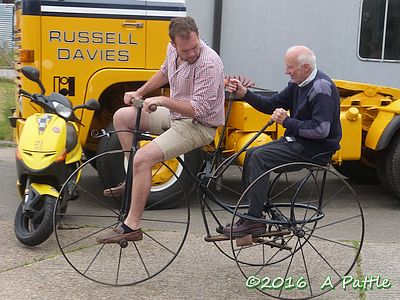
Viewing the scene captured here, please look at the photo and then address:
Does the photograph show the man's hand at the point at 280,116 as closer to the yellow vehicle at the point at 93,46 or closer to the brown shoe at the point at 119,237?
the brown shoe at the point at 119,237

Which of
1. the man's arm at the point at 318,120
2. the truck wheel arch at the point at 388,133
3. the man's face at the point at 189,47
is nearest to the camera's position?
the man's arm at the point at 318,120

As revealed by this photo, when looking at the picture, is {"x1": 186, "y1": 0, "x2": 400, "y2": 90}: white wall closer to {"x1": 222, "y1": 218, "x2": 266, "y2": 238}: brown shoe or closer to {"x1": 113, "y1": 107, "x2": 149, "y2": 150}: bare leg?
{"x1": 113, "y1": 107, "x2": 149, "y2": 150}: bare leg

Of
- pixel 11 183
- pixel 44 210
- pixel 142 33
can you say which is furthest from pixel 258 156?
pixel 11 183

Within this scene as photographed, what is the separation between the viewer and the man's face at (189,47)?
480 cm

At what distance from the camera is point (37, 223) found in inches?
221

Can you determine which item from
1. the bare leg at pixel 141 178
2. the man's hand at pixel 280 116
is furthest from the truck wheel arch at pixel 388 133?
the bare leg at pixel 141 178

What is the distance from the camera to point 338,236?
6258mm

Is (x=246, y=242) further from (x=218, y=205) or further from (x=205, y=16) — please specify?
(x=205, y=16)

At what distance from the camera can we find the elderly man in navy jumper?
462cm

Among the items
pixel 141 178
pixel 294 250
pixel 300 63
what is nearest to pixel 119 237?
pixel 141 178

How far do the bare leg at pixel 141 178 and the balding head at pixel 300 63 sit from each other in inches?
40.2

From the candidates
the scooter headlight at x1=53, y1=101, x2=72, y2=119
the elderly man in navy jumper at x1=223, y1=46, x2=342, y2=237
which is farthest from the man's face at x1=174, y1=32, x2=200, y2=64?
the scooter headlight at x1=53, y1=101, x2=72, y2=119

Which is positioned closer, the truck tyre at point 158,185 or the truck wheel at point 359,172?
the truck tyre at point 158,185

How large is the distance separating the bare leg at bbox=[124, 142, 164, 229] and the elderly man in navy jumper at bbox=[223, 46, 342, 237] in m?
0.59
